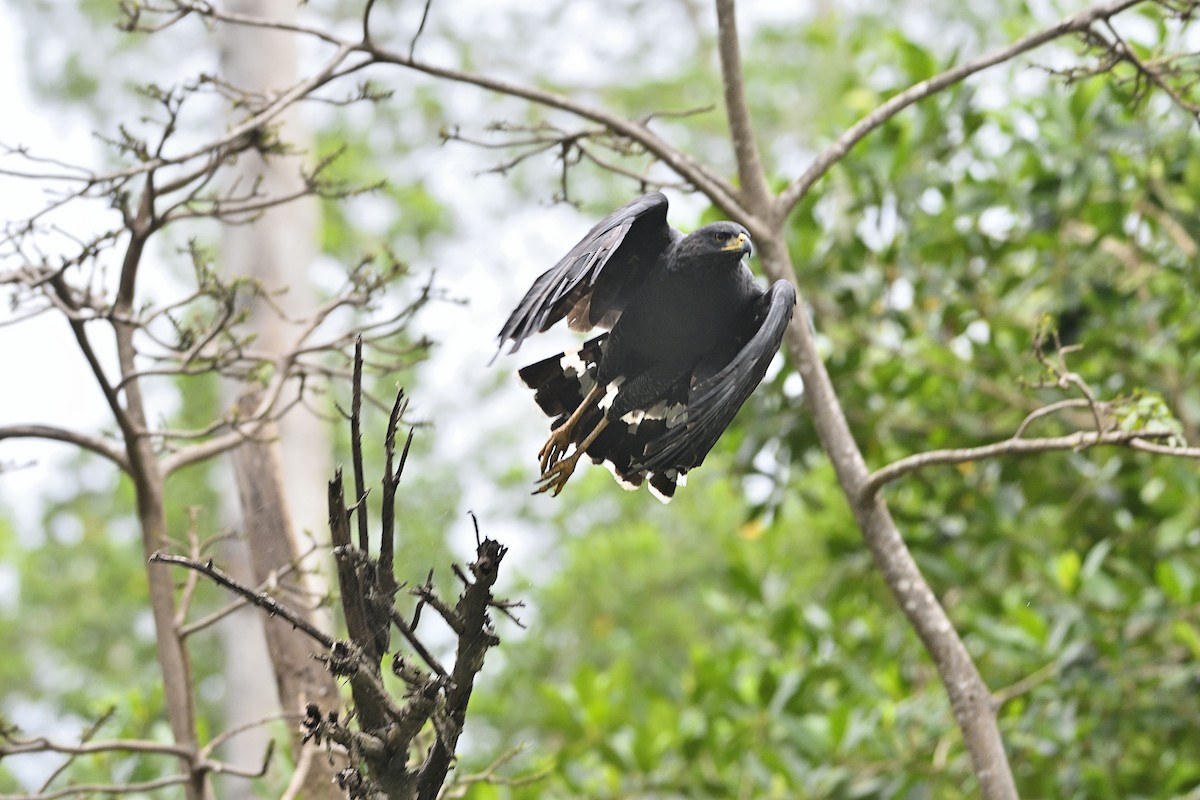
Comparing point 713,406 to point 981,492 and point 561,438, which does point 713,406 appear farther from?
point 981,492

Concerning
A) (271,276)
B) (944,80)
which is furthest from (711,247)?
(271,276)

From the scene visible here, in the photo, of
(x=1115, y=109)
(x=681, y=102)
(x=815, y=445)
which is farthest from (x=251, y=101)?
(x=681, y=102)

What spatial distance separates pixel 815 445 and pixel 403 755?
326 centimetres

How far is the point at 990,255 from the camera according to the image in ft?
16.3

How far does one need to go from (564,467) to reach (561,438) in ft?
0.33

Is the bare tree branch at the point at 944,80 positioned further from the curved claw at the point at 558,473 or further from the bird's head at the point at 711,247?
the curved claw at the point at 558,473

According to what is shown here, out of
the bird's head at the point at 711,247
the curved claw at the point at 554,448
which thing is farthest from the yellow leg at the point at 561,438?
the bird's head at the point at 711,247

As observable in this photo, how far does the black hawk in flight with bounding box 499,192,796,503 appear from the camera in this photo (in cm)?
228

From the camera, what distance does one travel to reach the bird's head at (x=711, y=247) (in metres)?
2.51

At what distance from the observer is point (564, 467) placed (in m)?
2.38

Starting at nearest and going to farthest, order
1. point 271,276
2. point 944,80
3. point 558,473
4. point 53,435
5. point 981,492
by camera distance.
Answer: point 558,473
point 53,435
point 944,80
point 981,492
point 271,276

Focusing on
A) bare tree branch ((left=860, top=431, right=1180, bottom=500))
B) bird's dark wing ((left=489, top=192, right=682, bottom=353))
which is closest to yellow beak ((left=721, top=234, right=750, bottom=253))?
bird's dark wing ((left=489, top=192, right=682, bottom=353))

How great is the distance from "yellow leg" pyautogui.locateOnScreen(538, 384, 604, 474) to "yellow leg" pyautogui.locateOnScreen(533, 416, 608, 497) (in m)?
0.03

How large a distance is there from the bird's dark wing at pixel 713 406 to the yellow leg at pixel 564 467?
0.15m
